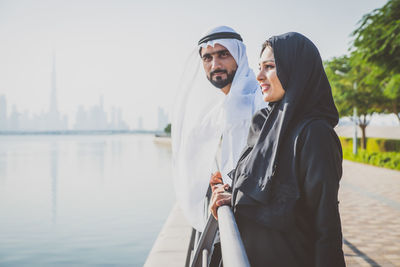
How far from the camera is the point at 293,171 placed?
3.41 ft

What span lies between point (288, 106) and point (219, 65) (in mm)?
1180

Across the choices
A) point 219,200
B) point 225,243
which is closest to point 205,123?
point 219,200

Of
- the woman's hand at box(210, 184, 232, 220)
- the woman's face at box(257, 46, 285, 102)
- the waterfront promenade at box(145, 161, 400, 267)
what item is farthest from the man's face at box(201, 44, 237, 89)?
the waterfront promenade at box(145, 161, 400, 267)

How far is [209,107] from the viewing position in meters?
2.35

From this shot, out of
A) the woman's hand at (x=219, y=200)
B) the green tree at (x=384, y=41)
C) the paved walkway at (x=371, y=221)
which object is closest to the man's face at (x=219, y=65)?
the woman's hand at (x=219, y=200)

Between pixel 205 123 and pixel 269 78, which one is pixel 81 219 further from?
pixel 269 78

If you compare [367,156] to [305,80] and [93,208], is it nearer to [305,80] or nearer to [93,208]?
[93,208]

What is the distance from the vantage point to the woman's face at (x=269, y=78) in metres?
1.21

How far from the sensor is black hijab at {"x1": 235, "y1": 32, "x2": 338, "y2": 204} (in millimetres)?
1079

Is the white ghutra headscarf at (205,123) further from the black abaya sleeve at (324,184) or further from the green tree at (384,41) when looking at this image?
the green tree at (384,41)

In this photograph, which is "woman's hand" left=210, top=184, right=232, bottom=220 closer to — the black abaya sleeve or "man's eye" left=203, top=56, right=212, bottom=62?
the black abaya sleeve

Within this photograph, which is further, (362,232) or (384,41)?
(384,41)

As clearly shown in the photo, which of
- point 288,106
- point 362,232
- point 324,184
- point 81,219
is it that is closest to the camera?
point 324,184

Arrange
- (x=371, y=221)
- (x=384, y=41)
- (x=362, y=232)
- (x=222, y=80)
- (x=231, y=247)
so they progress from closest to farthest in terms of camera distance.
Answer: (x=231, y=247) → (x=222, y=80) → (x=362, y=232) → (x=371, y=221) → (x=384, y=41)
